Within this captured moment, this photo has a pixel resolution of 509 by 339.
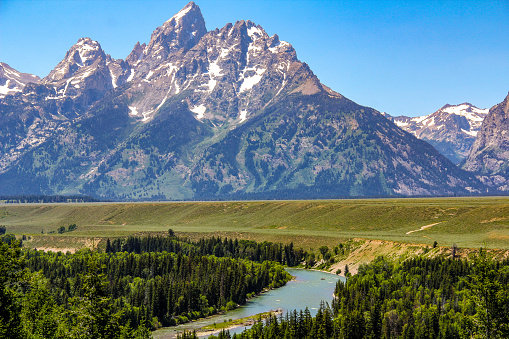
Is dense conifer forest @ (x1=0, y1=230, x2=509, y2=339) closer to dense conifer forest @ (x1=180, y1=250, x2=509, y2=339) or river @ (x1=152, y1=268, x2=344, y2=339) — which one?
dense conifer forest @ (x1=180, y1=250, x2=509, y2=339)

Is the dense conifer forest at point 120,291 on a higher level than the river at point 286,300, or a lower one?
higher

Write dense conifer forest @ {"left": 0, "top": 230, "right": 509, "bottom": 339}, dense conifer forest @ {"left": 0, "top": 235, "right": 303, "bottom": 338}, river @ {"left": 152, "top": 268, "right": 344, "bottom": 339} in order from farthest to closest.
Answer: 1. river @ {"left": 152, "top": 268, "right": 344, "bottom": 339}
2. dense conifer forest @ {"left": 0, "top": 230, "right": 509, "bottom": 339}
3. dense conifer forest @ {"left": 0, "top": 235, "right": 303, "bottom": 338}

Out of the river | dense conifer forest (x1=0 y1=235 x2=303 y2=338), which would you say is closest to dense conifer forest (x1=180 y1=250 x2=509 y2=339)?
the river

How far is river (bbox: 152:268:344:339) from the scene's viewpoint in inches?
4769

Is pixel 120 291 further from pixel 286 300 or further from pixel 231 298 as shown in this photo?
pixel 286 300

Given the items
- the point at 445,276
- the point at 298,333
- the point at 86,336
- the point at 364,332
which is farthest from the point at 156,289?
the point at 86,336

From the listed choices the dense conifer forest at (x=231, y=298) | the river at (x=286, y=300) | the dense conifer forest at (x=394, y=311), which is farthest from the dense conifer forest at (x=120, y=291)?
the dense conifer forest at (x=394, y=311)

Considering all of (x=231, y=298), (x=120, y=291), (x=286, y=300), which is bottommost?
(x=286, y=300)

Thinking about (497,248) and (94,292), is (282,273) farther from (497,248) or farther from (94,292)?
(94,292)

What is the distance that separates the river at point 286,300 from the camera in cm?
12112

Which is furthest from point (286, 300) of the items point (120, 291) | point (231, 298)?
point (120, 291)

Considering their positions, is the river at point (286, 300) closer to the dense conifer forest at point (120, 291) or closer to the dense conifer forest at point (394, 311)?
the dense conifer forest at point (120, 291)

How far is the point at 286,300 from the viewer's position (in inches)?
5605

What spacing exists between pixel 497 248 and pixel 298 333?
281ft
